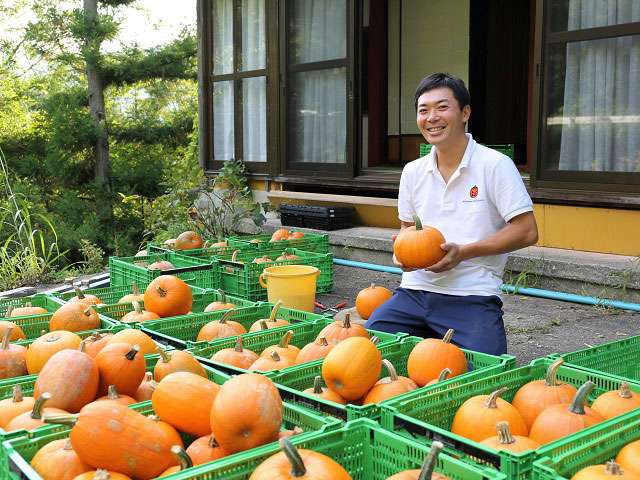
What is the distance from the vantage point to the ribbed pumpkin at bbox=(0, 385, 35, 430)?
245 centimetres

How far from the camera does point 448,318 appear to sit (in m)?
3.71

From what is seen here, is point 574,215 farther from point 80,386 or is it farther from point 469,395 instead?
point 80,386

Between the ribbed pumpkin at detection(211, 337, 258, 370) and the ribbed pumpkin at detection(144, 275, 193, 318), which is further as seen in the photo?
the ribbed pumpkin at detection(144, 275, 193, 318)

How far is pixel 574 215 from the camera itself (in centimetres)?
631

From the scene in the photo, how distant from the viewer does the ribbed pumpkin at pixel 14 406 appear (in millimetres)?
2446

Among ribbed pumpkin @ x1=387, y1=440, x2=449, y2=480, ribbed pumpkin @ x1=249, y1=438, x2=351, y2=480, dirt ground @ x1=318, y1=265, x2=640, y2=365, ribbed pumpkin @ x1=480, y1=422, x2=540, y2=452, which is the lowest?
dirt ground @ x1=318, y1=265, x2=640, y2=365

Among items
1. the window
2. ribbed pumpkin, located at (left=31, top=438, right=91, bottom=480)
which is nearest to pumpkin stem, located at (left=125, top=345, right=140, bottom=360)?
ribbed pumpkin, located at (left=31, top=438, right=91, bottom=480)

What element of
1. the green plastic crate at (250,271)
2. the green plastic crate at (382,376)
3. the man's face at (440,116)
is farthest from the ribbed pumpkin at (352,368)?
the green plastic crate at (250,271)

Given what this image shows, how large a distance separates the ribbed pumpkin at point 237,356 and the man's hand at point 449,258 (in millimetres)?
1013

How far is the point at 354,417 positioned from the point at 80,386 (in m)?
0.93

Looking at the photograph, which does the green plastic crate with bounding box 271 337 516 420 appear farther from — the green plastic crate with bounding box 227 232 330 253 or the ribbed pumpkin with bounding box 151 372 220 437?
the green plastic crate with bounding box 227 232 330 253

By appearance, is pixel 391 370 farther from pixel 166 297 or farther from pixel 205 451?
pixel 166 297

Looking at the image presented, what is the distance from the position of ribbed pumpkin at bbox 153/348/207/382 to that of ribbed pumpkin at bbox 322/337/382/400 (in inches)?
18.6

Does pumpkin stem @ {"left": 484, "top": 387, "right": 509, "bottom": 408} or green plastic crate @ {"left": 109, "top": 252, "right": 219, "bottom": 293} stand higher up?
pumpkin stem @ {"left": 484, "top": 387, "right": 509, "bottom": 408}
